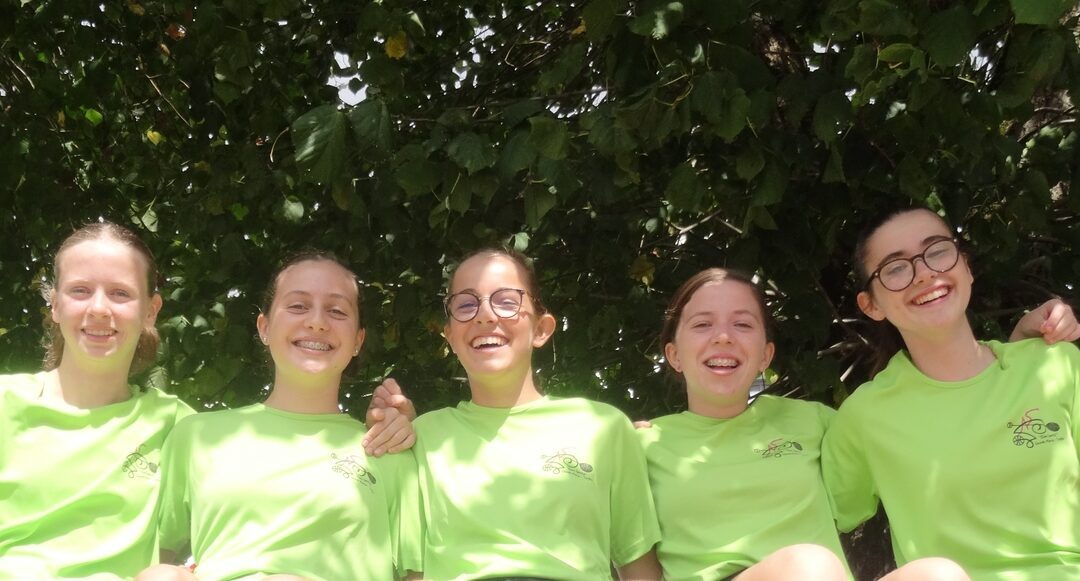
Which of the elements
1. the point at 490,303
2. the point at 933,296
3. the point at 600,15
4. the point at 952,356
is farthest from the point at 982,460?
the point at 600,15

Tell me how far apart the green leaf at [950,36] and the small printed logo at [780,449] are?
117cm

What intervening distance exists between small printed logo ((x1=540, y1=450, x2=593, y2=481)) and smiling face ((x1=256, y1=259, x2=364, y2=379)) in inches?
27.6

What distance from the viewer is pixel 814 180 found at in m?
3.94

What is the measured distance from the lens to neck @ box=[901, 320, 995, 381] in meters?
3.18

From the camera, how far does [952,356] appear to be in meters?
3.20

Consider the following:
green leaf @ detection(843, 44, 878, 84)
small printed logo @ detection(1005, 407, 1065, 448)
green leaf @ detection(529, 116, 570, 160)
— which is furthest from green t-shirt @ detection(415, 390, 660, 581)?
green leaf @ detection(843, 44, 878, 84)

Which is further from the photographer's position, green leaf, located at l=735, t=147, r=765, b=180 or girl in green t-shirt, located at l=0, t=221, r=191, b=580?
green leaf, located at l=735, t=147, r=765, b=180

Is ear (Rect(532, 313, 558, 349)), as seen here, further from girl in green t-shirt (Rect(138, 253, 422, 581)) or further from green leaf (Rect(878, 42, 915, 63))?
green leaf (Rect(878, 42, 915, 63))

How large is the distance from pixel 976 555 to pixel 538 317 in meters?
1.44

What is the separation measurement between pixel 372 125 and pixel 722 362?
4.11ft

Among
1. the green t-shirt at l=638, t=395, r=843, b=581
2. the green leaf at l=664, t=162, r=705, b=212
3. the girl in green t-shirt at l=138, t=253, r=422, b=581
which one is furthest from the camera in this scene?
the green leaf at l=664, t=162, r=705, b=212

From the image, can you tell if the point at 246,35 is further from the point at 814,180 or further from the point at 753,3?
the point at 814,180

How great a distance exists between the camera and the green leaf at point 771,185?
333 cm

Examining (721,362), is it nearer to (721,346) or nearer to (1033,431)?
(721,346)
